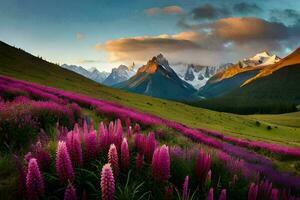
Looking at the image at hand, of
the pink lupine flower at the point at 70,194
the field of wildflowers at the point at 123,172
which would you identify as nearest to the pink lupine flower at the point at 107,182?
the field of wildflowers at the point at 123,172

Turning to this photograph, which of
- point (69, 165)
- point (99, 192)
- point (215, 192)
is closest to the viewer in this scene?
point (69, 165)

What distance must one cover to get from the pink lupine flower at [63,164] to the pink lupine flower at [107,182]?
0.82 m

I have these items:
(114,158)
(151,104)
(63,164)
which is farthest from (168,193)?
(151,104)

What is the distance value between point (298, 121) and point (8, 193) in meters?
120

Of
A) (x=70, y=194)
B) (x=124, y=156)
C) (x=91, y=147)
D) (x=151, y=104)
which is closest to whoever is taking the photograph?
(x=70, y=194)

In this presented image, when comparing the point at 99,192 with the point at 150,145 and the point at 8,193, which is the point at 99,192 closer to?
the point at 8,193

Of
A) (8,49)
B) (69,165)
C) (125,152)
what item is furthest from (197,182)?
(8,49)

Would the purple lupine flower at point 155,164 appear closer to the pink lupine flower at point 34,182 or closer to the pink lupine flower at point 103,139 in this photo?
the pink lupine flower at point 103,139

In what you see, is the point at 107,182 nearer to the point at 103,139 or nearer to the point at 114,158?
the point at 114,158

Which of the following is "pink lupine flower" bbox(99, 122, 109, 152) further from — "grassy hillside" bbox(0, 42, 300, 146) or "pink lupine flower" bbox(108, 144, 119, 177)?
"grassy hillside" bbox(0, 42, 300, 146)

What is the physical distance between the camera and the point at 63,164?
516cm

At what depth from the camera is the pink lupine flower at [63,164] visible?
4930mm

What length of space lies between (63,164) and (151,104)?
66.7m

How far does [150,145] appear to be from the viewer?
7266 mm
